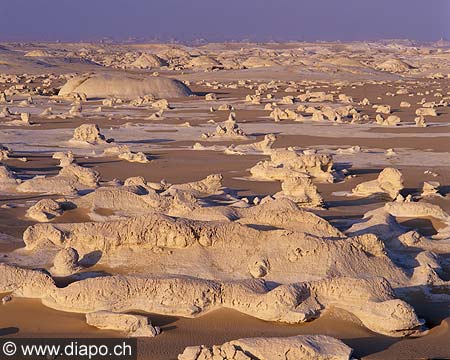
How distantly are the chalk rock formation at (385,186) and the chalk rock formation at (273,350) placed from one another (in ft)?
20.0

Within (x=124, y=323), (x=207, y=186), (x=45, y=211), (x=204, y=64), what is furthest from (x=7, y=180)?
(x=204, y=64)

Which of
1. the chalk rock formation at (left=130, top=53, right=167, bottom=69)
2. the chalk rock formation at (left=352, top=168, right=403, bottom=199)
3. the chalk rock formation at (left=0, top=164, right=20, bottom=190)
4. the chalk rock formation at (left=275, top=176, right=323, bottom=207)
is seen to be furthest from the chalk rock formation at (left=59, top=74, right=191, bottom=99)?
the chalk rock formation at (left=130, top=53, right=167, bottom=69)

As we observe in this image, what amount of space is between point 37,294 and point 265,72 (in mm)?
44934

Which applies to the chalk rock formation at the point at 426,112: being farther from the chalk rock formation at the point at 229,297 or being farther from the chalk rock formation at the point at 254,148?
the chalk rock formation at the point at 229,297

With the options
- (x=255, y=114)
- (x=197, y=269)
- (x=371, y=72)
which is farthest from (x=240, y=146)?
(x=371, y=72)

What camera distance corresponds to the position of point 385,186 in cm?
1050

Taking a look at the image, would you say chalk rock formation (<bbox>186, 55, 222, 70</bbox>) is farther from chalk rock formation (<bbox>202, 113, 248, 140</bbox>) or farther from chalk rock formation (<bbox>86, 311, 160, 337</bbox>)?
chalk rock formation (<bbox>86, 311, 160, 337</bbox>)

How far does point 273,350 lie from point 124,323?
1.17 metres

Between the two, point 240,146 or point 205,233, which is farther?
point 240,146

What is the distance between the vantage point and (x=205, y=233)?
20.3 ft

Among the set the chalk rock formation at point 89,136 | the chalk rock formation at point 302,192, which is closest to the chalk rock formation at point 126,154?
the chalk rock formation at point 89,136

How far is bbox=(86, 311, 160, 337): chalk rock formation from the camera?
500cm

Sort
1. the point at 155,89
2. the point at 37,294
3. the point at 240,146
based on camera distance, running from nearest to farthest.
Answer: the point at 37,294
the point at 240,146
the point at 155,89

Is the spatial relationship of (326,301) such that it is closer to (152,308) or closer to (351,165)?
(152,308)
